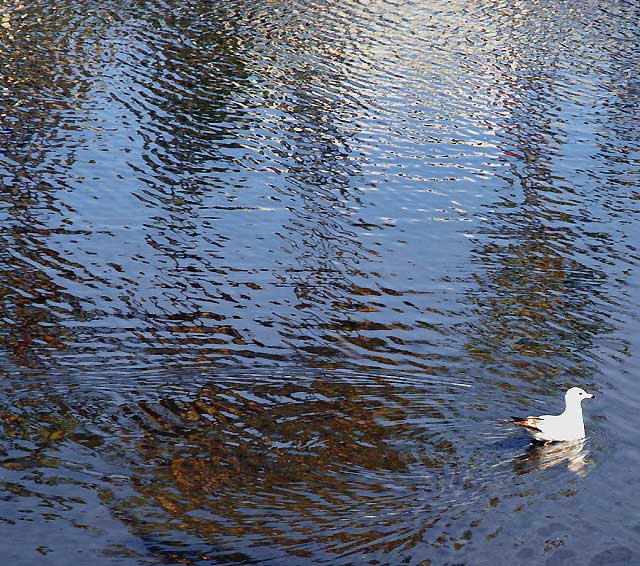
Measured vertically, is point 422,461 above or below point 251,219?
below

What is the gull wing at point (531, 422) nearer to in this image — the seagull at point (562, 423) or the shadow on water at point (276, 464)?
the seagull at point (562, 423)

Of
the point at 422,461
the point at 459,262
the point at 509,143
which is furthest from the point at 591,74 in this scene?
the point at 422,461

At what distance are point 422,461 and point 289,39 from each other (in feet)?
104

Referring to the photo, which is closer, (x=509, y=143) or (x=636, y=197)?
(x=636, y=197)

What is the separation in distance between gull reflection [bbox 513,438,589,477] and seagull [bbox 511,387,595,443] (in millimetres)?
125

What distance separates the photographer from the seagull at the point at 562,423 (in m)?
16.1

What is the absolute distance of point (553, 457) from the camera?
16250 millimetres

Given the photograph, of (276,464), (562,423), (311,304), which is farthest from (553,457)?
(311,304)

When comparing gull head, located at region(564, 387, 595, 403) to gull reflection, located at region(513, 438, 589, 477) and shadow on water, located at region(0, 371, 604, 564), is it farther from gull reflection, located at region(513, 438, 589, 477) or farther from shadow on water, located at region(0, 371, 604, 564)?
shadow on water, located at region(0, 371, 604, 564)

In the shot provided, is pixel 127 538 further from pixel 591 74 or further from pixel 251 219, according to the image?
pixel 591 74

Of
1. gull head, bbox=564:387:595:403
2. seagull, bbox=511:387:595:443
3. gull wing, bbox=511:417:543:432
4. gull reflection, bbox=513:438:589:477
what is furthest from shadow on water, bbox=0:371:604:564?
gull head, bbox=564:387:595:403

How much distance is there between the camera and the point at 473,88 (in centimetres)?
3797

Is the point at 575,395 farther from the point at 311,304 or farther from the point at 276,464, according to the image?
the point at 311,304

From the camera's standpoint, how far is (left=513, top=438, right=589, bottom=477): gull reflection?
15.9 metres
